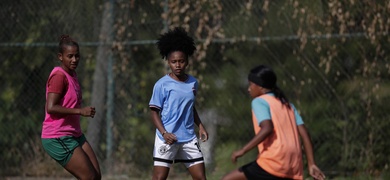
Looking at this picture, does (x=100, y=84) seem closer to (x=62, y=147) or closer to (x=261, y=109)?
(x=62, y=147)

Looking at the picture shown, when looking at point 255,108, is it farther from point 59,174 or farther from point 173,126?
point 59,174

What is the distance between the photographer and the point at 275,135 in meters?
6.89

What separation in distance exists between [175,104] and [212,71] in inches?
150

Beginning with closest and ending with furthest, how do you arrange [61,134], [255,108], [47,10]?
[255,108], [61,134], [47,10]

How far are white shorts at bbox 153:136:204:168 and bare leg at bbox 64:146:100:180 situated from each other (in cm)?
71

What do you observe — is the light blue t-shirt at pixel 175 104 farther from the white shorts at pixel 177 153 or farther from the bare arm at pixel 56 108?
the bare arm at pixel 56 108

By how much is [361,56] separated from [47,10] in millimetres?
4504

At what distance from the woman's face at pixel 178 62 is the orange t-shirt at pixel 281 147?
1.48 meters

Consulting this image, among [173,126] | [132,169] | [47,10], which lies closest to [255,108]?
[173,126]

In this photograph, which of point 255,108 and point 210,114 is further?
point 210,114

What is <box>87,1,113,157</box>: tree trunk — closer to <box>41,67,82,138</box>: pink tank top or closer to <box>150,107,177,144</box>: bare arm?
<box>150,107,177,144</box>: bare arm

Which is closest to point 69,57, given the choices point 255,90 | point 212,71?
point 255,90

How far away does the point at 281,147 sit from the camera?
6.87 m

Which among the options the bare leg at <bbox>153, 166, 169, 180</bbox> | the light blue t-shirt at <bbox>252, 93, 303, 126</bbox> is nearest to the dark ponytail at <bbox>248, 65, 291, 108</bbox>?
the light blue t-shirt at <bbox>252, 93, 303, 126</bbox>
